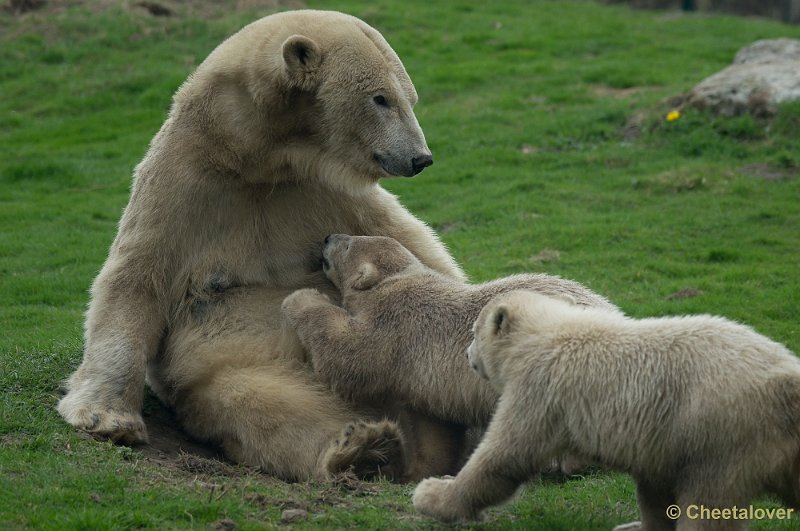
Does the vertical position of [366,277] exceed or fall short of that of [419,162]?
it falls short

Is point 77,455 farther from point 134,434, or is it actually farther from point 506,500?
point 506,500

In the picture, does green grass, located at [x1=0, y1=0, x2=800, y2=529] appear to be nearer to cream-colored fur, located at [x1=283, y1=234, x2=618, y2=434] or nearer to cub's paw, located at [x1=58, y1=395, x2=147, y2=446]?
cub's paw, located at [x1=58, y1=395, x2=147, y2=446]

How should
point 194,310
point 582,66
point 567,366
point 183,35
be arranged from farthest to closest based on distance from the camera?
point 183,35, point 582,66, point 194,310, point 567,366

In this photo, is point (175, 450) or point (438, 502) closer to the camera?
point (438, 502)

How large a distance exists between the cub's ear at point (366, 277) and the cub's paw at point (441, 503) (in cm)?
166

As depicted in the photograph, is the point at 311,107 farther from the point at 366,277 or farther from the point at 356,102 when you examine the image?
the point at 366,277

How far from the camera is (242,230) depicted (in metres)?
7.07

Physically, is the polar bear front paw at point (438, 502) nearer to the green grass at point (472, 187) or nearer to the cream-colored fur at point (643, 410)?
the cream-colored fur at point (643, 410)

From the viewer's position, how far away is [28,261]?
40.5ft

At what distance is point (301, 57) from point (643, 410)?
9.66 ft

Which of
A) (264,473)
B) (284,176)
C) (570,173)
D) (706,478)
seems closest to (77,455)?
(264,473)

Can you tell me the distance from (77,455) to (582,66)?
14783 mm

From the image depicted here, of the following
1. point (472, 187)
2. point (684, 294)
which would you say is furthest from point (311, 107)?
point (472, 187)

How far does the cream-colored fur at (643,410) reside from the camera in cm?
478
